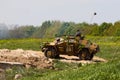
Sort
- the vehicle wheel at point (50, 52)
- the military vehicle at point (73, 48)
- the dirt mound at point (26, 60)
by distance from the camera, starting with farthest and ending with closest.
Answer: the vehicle wheel at point (50, 52)
the military vehicle at point (73, 48)
the dirt mound at point (26, 60)

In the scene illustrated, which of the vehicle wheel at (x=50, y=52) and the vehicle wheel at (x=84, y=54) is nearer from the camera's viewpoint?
the vehicle wheel at (x=84, y=54)

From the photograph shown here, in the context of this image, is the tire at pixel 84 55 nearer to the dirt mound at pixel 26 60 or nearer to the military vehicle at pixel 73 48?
the military vehicle at pixel 73 48

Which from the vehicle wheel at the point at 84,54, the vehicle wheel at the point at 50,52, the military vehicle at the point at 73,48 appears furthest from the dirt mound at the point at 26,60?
the vehicle wheel at the point at 84,54

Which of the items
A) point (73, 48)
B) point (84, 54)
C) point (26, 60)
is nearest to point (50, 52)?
point (73, 48)

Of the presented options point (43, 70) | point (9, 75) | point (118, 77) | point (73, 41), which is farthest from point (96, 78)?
point (73, 41)

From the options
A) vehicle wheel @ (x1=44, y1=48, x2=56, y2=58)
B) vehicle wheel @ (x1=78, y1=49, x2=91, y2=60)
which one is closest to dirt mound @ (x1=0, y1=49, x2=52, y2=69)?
vehicle wheel @ (x1=44, y1=48, x2=56, y2=58)

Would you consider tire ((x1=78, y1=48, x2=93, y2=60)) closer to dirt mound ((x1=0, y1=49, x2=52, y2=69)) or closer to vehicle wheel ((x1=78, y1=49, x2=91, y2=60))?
vehicle wheel ((x1=78, y1=49, x2=91, y2=60))

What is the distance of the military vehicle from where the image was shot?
39031 millimetres

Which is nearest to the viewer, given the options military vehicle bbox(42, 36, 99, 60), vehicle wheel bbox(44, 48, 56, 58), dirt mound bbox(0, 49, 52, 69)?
dirt mound bbox(0, 49, 52, 69)

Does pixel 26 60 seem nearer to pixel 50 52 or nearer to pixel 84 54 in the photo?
pixel 50 52

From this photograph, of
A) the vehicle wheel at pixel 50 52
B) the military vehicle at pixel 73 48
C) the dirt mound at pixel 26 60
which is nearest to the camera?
the dirt mound at pixel 26 60

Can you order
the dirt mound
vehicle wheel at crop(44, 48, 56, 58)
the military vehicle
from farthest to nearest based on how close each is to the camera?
vehicle wheel at crop(44, 48, 56, 58) → the military vehicle → the dirt mound

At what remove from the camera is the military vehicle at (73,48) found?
39.0 metres

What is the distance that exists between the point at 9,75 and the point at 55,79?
7.36 meters
